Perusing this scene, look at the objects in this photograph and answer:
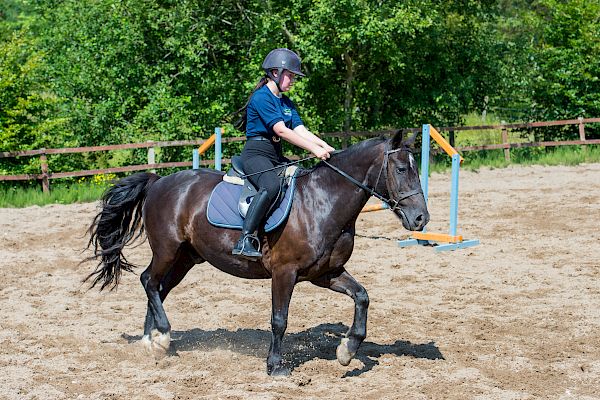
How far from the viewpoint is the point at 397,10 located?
19641mm


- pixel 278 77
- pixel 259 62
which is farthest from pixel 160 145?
pixel 278 77

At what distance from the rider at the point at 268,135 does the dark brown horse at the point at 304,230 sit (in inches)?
8.3

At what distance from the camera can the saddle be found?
6754 mm

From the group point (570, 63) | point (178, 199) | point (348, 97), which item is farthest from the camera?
point (570, 63)

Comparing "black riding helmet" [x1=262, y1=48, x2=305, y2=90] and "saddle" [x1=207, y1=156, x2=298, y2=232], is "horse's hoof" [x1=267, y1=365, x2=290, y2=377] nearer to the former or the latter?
"saddle" [x1=207, y1=156, x2=298, y2=232]

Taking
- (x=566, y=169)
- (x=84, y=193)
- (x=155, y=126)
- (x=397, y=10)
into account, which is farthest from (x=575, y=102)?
(x=84, y=193)

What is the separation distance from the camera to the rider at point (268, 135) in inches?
261

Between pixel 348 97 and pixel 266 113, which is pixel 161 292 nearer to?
pixel 266 113

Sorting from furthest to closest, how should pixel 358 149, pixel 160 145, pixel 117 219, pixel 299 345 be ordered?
pixel 160 145 → pixel 117 219 → pixel 299 345 → pixel 358 149

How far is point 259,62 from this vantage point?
20172 millimetres

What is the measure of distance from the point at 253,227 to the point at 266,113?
3.11 feet

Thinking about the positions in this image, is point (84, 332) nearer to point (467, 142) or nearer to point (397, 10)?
point (397, 10)

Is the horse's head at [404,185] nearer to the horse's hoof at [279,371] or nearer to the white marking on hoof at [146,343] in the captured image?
the horse's hoof at [279,371]

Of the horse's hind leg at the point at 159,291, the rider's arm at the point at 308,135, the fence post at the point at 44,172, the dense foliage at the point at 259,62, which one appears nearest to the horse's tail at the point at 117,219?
the horse's hind leg at the point at 159,291
